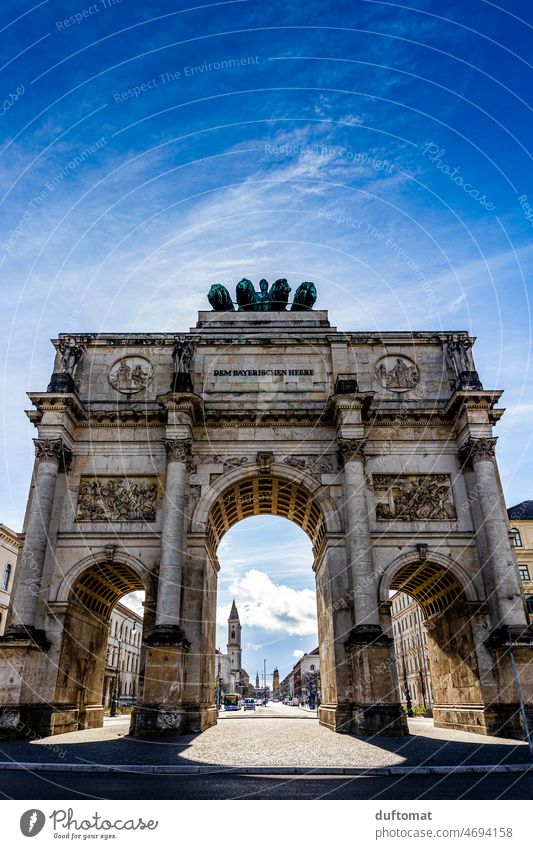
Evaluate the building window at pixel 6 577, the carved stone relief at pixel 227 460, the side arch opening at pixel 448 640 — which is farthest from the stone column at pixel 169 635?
the building window at pixel 6 577

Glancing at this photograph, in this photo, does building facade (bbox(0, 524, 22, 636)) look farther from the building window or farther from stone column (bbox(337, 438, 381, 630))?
stone column (bbox(337, 438, 381, 630))

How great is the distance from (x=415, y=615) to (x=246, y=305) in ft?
137

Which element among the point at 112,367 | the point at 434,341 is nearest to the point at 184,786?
the point at 112,367

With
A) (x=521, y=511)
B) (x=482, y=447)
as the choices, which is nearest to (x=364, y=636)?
(x=482, y=447)

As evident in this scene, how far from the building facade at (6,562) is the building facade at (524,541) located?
38.1m

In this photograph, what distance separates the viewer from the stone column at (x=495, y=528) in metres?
20.6

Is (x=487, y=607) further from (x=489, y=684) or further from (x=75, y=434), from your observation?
(x=75, y=434)

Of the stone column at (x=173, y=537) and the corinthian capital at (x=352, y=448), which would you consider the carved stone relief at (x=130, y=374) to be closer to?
the stone column at (x=173, y=537)

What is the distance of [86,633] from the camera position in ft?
78.6

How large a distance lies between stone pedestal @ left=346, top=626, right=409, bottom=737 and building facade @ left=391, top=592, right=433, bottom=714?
35.2 meters

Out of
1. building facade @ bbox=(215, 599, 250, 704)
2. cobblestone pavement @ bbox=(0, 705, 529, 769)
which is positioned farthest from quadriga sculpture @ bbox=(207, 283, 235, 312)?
building facade @ bbox=(215, 599, 250, 704)

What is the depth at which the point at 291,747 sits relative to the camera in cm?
1516

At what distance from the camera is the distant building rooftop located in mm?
51469

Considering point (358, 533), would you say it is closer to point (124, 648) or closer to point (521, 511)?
point (521, 511)
